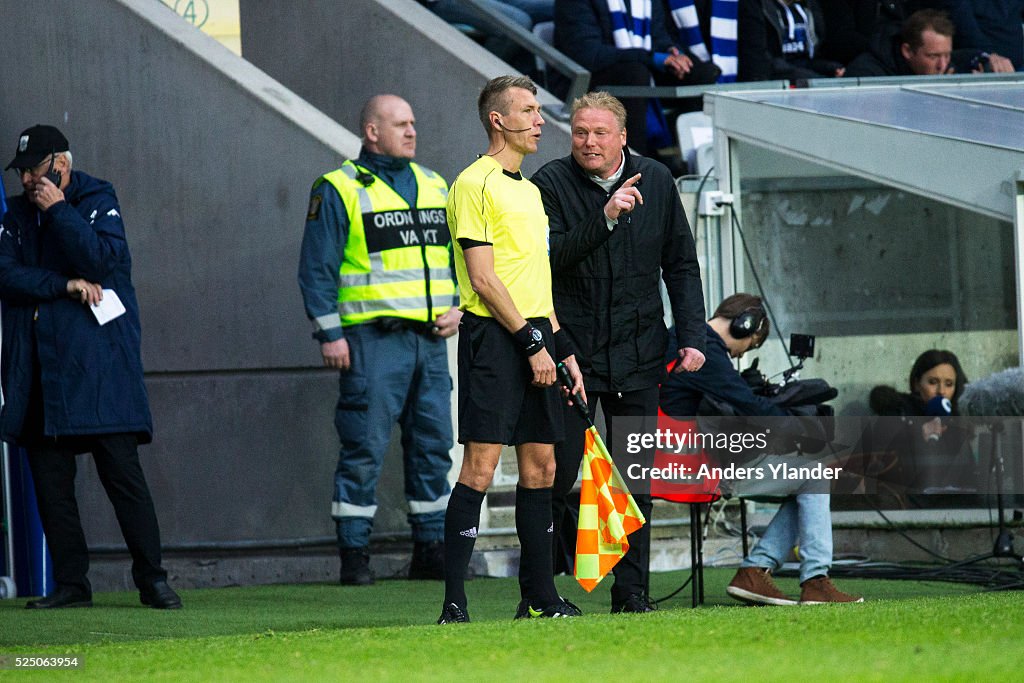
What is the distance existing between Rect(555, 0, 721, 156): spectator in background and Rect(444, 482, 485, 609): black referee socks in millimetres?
5295

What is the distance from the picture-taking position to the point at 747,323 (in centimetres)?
734

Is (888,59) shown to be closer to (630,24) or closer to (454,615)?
(630,24)

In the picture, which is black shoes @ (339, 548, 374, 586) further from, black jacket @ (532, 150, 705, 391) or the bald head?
black jacket @ (532, 150, 705, 391)

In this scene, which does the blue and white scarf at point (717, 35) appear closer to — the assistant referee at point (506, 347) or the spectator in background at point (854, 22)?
the spectator in background at point (854, 22)

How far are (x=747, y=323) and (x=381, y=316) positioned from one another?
6.32 ft

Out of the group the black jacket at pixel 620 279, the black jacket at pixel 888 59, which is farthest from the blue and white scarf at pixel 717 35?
the black jacket at pixel 620 279

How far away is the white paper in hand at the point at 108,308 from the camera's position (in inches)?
291

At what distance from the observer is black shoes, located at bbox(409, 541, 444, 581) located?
8492mm

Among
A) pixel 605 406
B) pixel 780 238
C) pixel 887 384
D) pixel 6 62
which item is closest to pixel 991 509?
pixel 887 384

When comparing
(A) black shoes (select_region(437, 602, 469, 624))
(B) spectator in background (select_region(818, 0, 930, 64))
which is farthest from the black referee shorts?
(B) spectator in background (select_region(818, 0, 930, 64))

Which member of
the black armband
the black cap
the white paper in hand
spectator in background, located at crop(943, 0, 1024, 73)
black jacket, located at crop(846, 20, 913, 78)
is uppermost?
spectator in background, located at crop(943, 0, 1024, 73)

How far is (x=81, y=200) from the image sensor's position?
750 centimetres

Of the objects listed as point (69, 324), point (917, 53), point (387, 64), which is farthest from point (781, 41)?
point (69, 324)

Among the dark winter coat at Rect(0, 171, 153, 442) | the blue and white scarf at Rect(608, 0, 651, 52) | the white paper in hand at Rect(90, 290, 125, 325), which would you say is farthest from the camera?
the blue and white scarf at Rect(608, 0, 651, 52)
